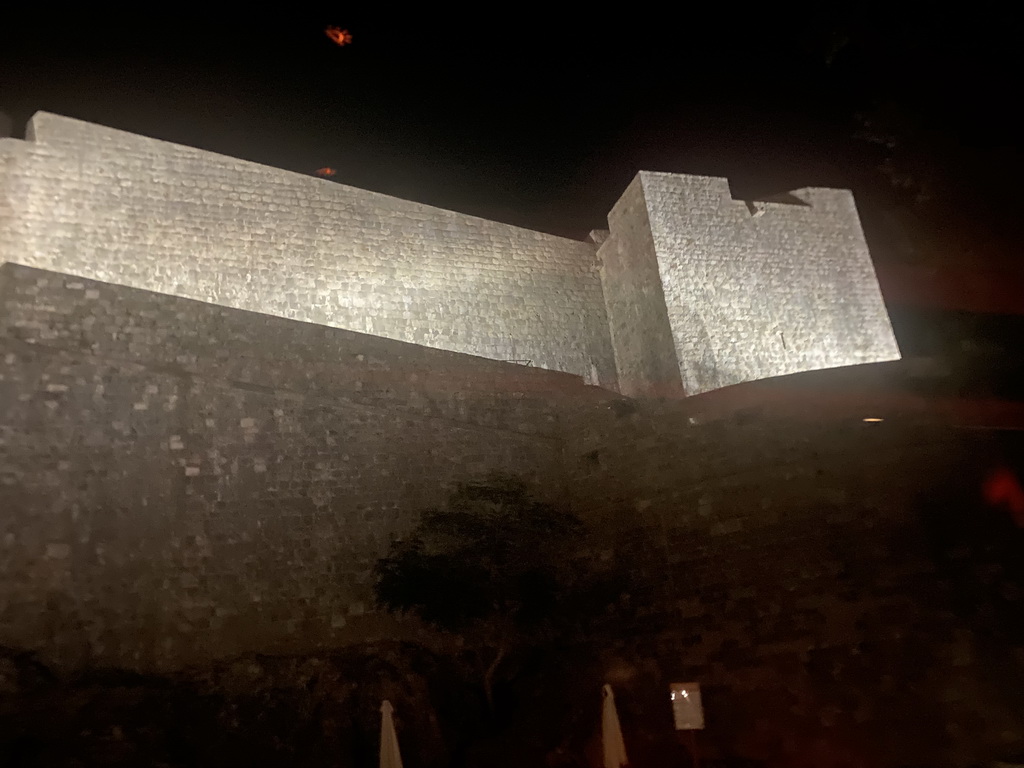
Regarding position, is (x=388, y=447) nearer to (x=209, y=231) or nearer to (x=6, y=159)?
(x=209, y=231)

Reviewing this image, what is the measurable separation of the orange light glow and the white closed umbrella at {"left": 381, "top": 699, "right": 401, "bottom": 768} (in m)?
6.40

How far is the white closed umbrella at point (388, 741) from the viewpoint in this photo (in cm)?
713

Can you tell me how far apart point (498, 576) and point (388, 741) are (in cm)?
238

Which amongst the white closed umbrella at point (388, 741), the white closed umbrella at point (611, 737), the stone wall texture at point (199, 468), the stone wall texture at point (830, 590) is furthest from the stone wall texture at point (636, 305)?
the white closed umbrella at point (388, 741)

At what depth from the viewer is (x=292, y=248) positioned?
12.5 m

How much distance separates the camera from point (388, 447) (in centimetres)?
980

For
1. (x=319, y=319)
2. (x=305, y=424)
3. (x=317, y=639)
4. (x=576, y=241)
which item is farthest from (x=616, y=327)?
(x=317, y=639)

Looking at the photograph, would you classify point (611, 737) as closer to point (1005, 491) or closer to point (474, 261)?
point (1005, 491)

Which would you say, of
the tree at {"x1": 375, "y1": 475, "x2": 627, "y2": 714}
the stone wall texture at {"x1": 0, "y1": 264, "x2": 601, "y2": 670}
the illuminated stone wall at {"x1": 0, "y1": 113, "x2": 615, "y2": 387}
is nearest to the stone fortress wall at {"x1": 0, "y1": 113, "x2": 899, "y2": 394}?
the illuminated stone wall at {"x1": 0, "y1": 113, "x2": 615, "y2": 387}

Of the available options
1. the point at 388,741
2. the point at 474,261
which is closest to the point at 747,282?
the point at 474,261

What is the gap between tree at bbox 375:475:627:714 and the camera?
8633 millimetres

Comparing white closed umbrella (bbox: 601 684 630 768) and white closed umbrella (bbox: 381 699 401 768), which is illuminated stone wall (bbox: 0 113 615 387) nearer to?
white closed umbrella (bbox: 381 699 401 768)

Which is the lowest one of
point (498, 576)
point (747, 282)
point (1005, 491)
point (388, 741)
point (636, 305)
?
point (388, 741)

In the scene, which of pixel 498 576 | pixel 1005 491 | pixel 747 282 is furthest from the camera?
pixel 747 282
